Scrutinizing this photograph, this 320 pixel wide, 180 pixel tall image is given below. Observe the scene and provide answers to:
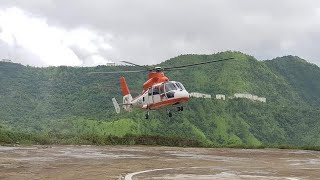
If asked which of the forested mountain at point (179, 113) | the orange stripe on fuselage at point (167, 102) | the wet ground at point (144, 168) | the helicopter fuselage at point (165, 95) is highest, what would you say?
the forested mountain at point (179, 113)

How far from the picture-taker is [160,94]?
135ft

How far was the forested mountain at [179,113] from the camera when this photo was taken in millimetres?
108562

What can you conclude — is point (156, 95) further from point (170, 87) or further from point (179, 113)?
point (179, 113)

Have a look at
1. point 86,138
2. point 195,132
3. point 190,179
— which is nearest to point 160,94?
point 86,138

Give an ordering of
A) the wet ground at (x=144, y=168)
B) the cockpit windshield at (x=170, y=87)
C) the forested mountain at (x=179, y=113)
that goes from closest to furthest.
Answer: the wet ground at (x=144, y=168)
the cockpit windshield at (x=170, y=87)
the forested mountain at (x=179, y=113)

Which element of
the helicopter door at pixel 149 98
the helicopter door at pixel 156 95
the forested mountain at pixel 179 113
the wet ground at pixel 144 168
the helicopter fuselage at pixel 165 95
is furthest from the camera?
the forested mountain at pixel 179 113

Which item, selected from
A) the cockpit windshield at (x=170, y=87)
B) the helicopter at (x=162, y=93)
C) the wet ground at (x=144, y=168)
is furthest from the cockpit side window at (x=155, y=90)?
the wet ground at (x=144, y=168)

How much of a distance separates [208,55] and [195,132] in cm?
8257

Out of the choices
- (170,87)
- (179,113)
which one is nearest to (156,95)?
(170,87)

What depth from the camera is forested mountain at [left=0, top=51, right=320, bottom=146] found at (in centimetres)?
10856

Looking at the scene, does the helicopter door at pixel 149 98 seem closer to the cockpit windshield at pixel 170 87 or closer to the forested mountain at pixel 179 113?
the cockpit windshield at pixel 170 87

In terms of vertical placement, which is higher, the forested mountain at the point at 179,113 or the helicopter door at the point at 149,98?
the forested mountain at the point at 179,113

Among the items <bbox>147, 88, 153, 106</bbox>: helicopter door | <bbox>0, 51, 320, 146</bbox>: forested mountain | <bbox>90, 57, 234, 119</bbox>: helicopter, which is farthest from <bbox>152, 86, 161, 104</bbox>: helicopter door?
<bbox>0, 51, 320, 146</bbox>: forested mountain

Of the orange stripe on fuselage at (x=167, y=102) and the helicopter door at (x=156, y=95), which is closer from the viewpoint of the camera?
the orange stripe on fuselage at (x=167, y=102)
